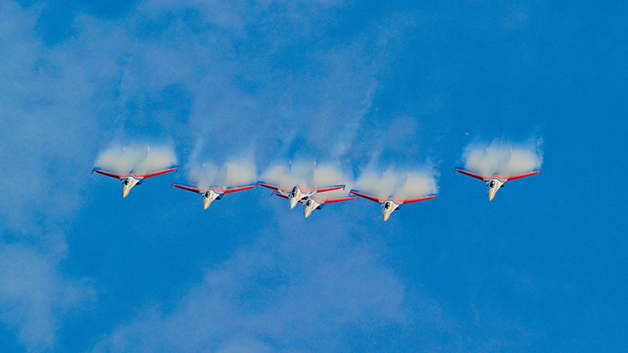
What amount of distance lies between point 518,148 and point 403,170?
29.5m

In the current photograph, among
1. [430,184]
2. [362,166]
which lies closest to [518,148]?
[430,184]

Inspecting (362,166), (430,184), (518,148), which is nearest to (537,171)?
(518,148)

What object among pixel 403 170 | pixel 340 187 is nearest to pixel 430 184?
pixel 403 170

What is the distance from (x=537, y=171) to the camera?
7869 inches

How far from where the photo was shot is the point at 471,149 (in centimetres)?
19962

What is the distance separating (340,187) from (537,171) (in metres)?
50.2

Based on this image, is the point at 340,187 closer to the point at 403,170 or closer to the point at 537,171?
the point at 403,170

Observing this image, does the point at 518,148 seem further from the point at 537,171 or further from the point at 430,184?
the point at 430,184

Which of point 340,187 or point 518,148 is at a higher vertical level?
point 518,148

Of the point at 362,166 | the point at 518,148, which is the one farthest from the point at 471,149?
the point at 362,166

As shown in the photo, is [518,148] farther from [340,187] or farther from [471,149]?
[340,187]

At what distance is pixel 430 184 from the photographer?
199m

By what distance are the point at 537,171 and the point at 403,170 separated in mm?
34015

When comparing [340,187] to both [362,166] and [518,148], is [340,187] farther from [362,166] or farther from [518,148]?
[518,148]
